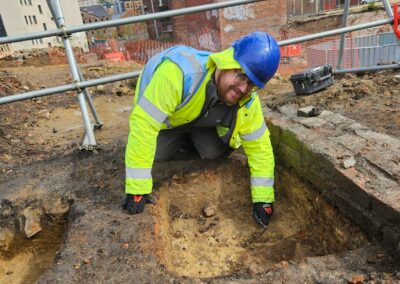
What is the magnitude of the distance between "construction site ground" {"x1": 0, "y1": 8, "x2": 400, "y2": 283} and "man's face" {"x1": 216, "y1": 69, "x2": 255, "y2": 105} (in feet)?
2.88

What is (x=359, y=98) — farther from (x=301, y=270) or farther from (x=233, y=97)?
(x=301, y=270)

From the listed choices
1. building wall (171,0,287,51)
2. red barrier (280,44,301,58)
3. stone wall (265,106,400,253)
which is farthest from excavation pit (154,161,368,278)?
building wall (171,0,287,51)

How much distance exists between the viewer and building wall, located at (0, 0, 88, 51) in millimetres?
36875

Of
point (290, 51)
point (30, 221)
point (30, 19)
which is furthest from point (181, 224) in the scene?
point (30, 19)

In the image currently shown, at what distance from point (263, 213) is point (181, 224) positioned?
26.3 inches

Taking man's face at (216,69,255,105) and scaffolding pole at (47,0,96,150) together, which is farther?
scaffolding pole at (47,0,96,150)

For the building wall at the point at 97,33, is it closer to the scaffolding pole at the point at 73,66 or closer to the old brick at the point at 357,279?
the scaffolding pole at the point at 73,66

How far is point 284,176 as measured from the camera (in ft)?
10.2

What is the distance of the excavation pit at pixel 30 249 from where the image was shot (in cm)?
281

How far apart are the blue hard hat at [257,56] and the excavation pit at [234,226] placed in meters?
0.98

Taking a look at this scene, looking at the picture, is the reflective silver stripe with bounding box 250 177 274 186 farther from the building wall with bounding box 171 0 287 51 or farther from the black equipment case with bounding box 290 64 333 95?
the building wall with bounding box 171 0 287 51

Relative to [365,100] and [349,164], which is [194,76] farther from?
[365,100]

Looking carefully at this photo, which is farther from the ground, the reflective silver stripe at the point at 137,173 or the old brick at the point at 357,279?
the reflective silver stripe at the point at 137,173

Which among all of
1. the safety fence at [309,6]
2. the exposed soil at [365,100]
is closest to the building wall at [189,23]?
the safety fence at [309,6]
